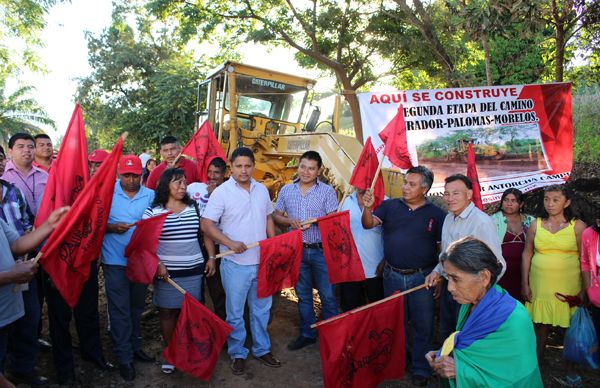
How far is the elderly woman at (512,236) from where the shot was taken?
421 centimetres

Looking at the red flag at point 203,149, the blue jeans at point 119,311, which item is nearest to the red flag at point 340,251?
the blue jeans at point 119,311

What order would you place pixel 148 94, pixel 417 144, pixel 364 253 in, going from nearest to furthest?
pixel 364 253
pixel 417 144
pixel 148 94

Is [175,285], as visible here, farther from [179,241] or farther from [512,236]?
[512,236]

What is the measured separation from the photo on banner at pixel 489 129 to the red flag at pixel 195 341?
8.80 feet

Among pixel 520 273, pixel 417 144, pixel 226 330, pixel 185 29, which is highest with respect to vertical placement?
pixel 185 29

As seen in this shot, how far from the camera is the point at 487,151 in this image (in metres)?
A: 5.32

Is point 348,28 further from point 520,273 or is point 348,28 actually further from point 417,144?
point 520,273

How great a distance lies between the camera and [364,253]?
4.43 metres

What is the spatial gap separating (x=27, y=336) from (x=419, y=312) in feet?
10.5

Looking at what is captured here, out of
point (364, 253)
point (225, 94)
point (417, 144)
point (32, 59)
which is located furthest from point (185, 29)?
point (364, 253)

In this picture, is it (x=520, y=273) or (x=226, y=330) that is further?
(x=520, y=273)

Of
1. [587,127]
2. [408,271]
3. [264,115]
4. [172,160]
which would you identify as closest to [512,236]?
[408,271]

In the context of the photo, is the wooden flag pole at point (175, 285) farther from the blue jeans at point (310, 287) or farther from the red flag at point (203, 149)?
the red flag at point (203, 149)

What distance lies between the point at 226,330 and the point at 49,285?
1.52 m
